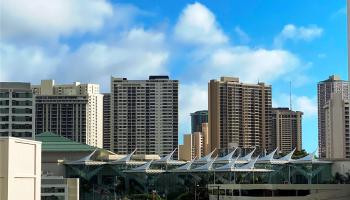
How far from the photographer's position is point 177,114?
9231 centimetres

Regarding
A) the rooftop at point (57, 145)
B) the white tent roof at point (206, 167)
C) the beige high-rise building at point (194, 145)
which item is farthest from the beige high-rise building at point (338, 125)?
the rooftop at point (57, 145)

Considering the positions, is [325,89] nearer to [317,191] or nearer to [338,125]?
[338,125]

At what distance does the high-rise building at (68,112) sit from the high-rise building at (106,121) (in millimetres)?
1309

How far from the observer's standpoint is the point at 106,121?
3875 inches

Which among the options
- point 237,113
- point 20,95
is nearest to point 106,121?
point 237,113

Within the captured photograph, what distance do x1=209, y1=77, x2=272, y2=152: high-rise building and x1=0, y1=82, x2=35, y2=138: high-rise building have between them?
33462mm

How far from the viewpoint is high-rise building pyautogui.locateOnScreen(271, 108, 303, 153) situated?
98875mm

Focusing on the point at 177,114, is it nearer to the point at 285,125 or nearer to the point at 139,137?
the point at 139,137

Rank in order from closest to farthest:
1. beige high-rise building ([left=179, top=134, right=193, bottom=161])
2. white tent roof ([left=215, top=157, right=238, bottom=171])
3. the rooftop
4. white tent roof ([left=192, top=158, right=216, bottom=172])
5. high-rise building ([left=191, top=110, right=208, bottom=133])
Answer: white tent roof ([left=215, top=157, right=238, bottom=171]) → white tent roof ([left=192, top=158, right=216, bottom=172]) → the rooftop → beige high-rise building ([left=179, top=134, right=193, bottom=161]) → high-rise building ([left=191, top=110, right=208, bottom=133])

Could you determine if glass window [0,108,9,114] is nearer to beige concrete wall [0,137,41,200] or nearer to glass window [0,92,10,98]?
glass window [0,92,10,98]

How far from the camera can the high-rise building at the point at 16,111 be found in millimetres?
59188

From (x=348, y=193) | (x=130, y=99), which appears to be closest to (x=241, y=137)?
(x=130, y=99)

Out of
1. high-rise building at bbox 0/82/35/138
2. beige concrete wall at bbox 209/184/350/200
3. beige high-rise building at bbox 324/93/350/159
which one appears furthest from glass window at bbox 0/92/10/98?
beige high-rise building at bbox 324/93/350/159

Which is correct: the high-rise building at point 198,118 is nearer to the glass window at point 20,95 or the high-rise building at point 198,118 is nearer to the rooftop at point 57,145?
the rooftop at point 57,145
